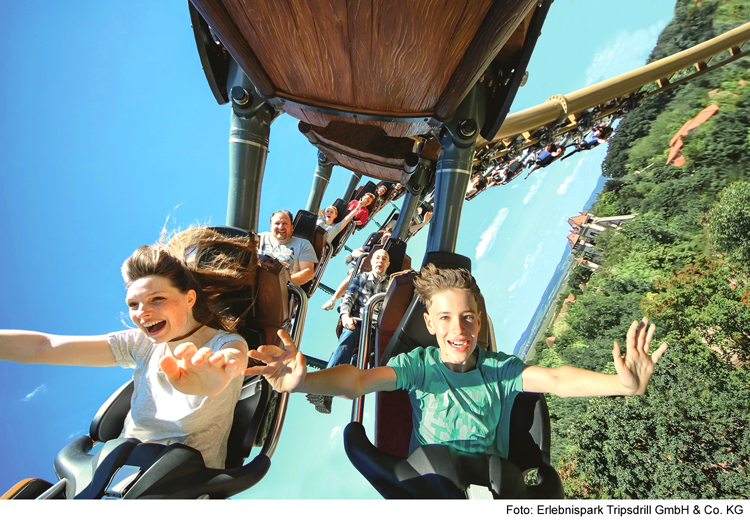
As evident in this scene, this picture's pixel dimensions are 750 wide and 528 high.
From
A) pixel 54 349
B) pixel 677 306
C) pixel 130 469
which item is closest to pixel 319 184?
pixel 54 349

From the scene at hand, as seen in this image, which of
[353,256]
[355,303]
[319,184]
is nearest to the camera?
[355,303]

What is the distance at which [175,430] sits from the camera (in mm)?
710

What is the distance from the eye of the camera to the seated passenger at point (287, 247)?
2.06 metres

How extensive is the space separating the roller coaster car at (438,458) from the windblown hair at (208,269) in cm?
38

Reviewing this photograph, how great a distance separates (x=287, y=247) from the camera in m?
2.09

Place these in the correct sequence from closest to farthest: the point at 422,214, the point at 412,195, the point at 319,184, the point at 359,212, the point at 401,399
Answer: the point at 401,399 < the point at 412,195 < the point at 319,184 < the point at 359,212 < the point at 422,214

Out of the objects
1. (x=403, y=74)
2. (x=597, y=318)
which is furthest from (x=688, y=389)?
(x=403, y=74)

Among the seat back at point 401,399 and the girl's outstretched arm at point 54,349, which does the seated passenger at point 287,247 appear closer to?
the seat back at point 401,399

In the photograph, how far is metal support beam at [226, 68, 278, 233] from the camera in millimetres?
1175

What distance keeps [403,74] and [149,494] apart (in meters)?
1.02

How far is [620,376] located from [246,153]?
109 centimetres

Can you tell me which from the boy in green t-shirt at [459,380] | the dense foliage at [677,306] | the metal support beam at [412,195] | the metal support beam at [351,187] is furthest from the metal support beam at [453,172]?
the dense foliage at [677,306]

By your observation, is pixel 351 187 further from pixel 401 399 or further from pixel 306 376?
pixel 306 376

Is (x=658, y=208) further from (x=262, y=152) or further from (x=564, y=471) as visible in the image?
(x=262, y=152)
